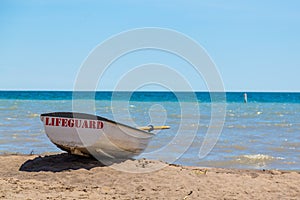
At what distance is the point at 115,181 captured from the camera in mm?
8156

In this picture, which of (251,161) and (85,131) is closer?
(85,131)

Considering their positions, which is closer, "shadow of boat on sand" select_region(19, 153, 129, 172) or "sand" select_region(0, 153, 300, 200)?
"sand" select_region(0, 153, 300, 200)

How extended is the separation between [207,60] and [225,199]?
4.21 m

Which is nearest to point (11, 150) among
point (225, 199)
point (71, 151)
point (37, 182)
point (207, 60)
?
point (71, 151)

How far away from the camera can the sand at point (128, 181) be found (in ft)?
24.1

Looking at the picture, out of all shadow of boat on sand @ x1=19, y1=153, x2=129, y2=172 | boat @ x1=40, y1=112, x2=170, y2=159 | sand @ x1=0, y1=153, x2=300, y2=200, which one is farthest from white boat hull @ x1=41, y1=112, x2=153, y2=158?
sand @ x1=0, y1=153, x2=300, y2=200

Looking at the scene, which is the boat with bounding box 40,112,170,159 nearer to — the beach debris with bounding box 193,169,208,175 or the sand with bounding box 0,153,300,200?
the sand with bounding box 0,153,300,200

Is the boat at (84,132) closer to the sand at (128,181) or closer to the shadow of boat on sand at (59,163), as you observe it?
the shadow of boat on sand at (59,163)

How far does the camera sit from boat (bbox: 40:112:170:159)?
8859 mm

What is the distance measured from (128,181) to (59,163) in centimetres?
191

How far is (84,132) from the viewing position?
29.1ft

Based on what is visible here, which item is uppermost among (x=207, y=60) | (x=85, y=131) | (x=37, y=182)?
(x=207, y=60)

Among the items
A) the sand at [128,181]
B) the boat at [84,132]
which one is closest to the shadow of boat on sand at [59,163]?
the sand at [128,181]

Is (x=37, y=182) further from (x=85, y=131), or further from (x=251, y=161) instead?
(x=251, y=161)
